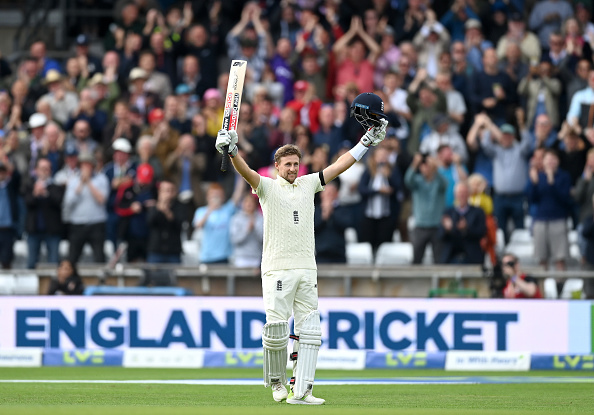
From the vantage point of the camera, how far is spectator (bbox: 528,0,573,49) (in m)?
19.7

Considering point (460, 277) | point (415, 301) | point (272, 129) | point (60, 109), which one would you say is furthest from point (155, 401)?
point (60, 109)

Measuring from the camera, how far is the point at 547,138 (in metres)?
17.7

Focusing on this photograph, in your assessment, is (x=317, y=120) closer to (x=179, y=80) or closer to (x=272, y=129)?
(x=272, y=129)

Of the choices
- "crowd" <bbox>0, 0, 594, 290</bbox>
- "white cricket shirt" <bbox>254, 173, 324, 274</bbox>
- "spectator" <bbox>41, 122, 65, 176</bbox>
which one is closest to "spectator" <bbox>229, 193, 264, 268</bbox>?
"crowd" <bbox>0, 0, 594, 290</bbox>

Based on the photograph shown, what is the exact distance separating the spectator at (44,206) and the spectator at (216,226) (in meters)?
2.38

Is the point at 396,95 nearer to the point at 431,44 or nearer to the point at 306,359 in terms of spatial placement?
the point at 431,44

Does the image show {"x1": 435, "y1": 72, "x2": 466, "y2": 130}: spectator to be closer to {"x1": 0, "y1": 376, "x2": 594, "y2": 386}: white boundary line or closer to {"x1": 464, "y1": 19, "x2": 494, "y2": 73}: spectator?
{"x1": 464, "y1": 19, "x2": 494, "y2": 73}: spectator

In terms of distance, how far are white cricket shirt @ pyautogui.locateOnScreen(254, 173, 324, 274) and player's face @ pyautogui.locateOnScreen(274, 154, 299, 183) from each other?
63 millimetres

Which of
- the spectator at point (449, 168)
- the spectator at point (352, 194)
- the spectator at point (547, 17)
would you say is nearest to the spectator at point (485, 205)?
the spectator at point (449, 168)

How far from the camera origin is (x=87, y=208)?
18.1 m

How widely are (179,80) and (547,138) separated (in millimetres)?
7068

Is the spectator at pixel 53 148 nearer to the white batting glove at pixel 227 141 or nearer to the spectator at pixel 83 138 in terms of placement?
the spectator at pixel 83 138

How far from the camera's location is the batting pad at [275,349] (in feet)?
31.8

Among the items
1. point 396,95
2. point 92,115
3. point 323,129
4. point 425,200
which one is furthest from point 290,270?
point 92,115
